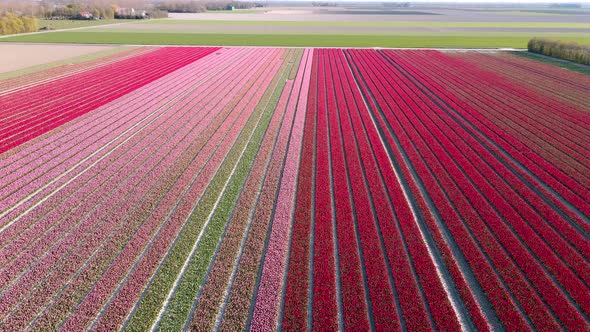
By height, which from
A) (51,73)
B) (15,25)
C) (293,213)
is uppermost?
(15,25)

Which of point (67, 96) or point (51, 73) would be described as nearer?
point (67, 96)

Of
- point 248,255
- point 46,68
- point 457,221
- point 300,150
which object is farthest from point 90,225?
point 46,68

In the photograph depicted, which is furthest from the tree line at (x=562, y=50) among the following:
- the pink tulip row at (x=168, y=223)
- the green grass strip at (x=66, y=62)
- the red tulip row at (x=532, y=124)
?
the green grass strip at (x=66, y=62)

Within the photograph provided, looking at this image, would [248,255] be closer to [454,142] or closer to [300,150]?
[300,150]

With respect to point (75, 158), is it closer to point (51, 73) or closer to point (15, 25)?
point (51, 73)

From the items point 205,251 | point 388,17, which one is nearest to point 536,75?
point 205,251

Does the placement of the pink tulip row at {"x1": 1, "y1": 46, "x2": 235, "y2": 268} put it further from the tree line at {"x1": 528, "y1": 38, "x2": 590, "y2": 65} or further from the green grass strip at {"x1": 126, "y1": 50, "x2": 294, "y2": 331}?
the tree line at {"x1": 528, "y1": 38, "x2": 590, "y2": 65}
